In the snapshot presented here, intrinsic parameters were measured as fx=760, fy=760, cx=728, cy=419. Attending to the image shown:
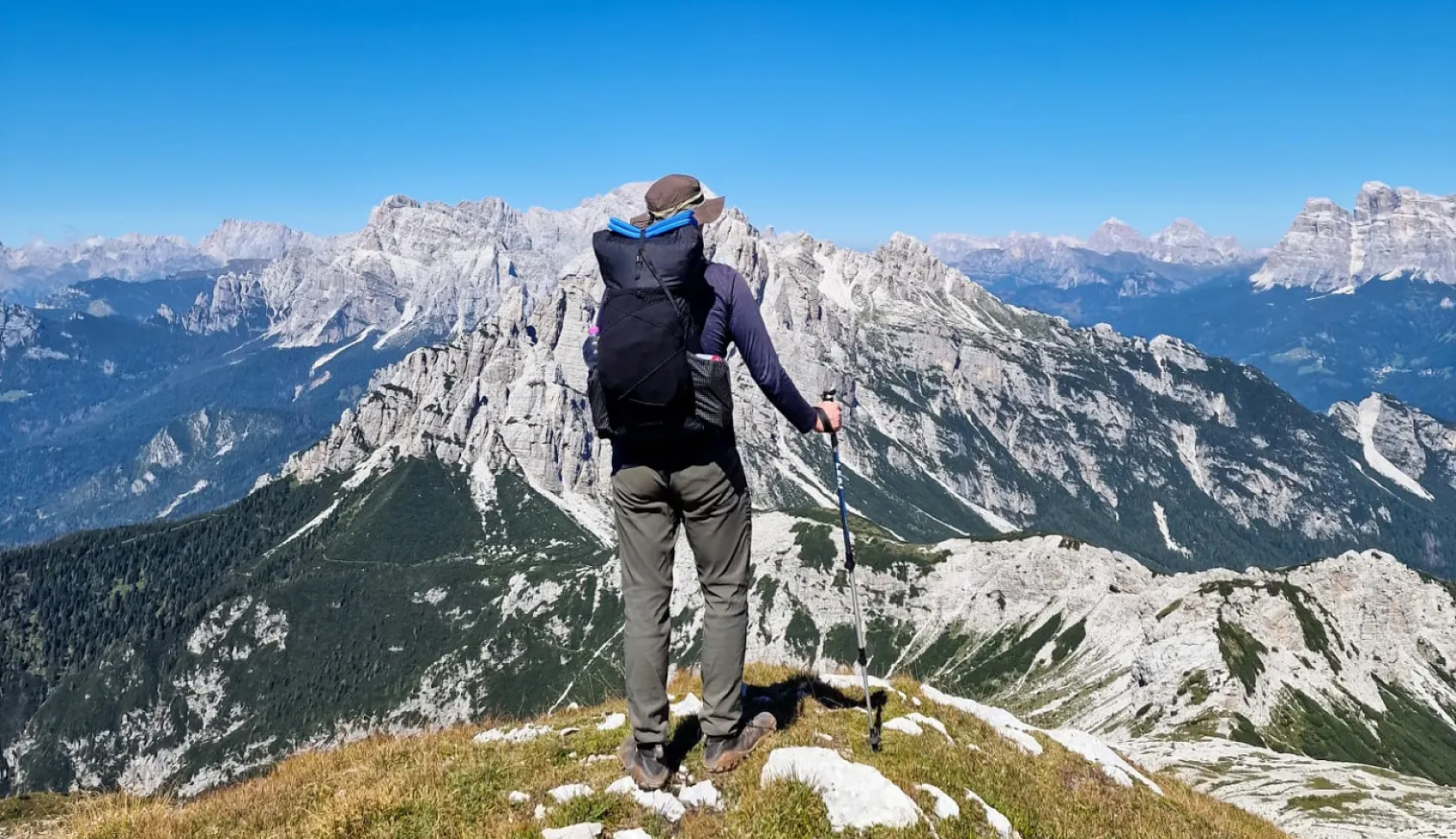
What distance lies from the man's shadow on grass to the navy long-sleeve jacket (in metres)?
4.65

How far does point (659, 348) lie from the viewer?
9.48m

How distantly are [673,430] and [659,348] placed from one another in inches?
41.7

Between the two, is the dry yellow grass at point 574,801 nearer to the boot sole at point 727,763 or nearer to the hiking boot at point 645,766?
the boot sole at point 727,763

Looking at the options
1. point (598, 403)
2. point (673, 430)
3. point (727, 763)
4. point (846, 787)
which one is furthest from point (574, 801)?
point (598, 403)

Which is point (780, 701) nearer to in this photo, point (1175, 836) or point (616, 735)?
point (616, 735)

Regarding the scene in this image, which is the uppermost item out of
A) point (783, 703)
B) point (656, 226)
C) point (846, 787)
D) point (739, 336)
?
point (656, 226)

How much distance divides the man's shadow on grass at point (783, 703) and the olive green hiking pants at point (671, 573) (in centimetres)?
80

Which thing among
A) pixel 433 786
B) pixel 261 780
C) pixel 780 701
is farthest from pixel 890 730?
pixel 261 780

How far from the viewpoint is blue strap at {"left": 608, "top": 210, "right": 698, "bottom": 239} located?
9.88 m

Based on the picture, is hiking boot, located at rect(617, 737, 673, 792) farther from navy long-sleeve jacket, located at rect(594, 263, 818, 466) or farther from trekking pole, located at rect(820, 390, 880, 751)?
navy long-sleeve jacket, located at rect(594, 263, 818, 466)

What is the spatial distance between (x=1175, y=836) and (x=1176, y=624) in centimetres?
19072

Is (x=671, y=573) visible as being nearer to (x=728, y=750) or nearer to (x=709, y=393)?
(x=728, y=750)

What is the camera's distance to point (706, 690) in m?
10.7

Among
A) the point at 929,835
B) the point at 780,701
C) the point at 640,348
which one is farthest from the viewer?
the point at 780,701
